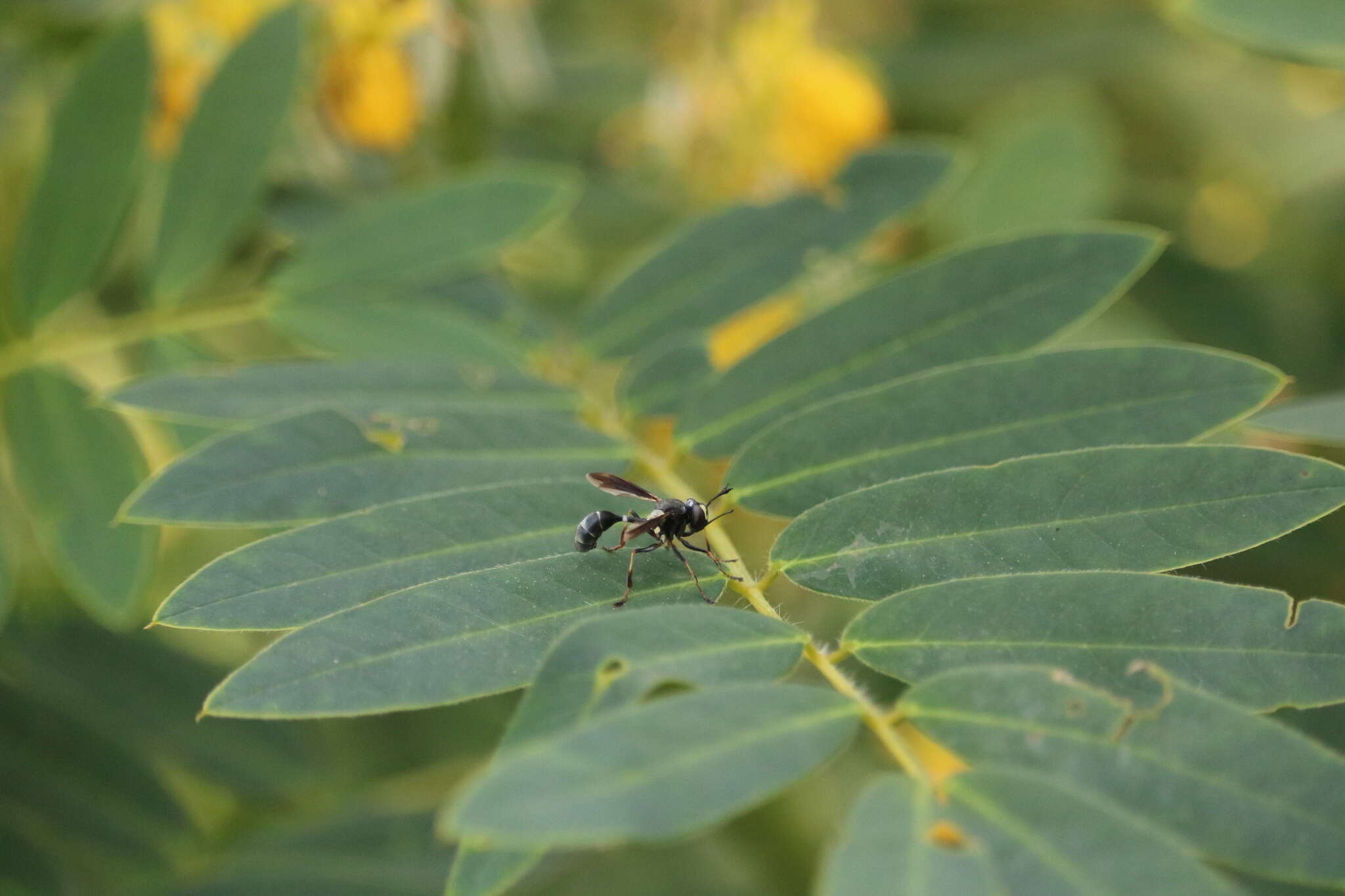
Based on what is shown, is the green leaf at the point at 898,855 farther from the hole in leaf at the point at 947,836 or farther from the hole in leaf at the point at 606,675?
the hole in leaf at the point at 606,675

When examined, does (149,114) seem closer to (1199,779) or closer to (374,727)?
(374,727)

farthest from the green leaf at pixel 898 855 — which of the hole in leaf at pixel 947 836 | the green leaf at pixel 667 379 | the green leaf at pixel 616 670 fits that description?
the green leaf at pixel 667 379

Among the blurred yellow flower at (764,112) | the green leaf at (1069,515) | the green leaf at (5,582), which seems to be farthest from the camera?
the blurred yellow flower at (764,112)

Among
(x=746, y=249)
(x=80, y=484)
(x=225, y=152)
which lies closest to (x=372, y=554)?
(x=80, y=484)

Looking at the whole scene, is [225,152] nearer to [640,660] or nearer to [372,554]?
[372,554]

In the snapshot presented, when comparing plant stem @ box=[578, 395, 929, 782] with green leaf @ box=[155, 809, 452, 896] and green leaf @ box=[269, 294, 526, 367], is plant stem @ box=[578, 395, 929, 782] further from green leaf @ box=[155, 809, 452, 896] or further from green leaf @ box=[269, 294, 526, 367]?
green leaf @ box=[155, 809, 452, 896]

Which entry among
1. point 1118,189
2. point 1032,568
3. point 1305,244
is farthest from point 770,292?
point 1305,244

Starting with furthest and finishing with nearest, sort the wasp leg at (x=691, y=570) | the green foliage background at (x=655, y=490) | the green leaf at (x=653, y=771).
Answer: the wasp leg at (x=691, y=570)
the green foliage background at (x=655, y=490)
the green leaf at (x=653, y=771)
